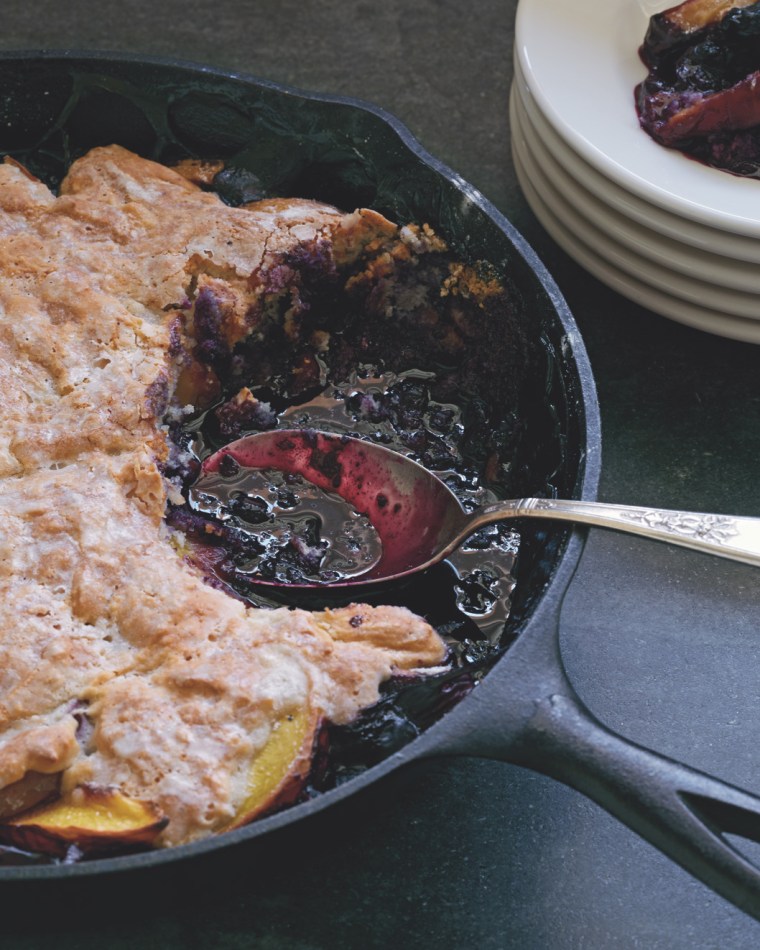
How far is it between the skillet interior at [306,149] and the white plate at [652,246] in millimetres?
234

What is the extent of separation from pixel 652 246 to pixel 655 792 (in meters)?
1.09

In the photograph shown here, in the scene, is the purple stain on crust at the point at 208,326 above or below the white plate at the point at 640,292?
below

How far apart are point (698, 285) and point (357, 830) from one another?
1.13m

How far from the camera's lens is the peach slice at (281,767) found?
1396 millimetres

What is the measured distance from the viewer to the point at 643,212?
1957mm

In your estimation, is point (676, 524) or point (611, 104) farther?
A: point (611, 104)

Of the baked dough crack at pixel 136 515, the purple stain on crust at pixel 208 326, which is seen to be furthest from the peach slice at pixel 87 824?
the purple stain on crust at pixel 208 326

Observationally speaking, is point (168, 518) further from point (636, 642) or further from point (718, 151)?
point (718, 151)

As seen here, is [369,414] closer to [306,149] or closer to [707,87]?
[306,149]

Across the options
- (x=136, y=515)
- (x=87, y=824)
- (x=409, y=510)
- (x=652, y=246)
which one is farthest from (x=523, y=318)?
(x=87, y=824)

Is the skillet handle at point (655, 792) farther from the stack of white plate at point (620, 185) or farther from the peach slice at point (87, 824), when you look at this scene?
the stack of white plate at point (620, 185)

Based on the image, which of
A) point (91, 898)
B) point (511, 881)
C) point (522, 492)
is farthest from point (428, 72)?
point (91, 898)

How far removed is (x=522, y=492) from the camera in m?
1.90

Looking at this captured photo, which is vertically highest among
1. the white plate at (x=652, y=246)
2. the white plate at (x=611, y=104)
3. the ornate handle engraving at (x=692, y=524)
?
the white plate at (x=611, y=104)
